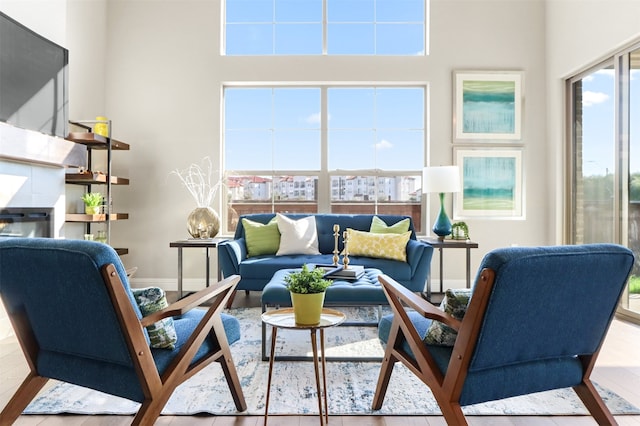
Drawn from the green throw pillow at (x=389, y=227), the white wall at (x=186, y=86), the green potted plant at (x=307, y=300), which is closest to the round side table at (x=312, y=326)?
the green potted plant at (x=307, y=300)

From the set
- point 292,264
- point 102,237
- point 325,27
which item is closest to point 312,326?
point 292,264

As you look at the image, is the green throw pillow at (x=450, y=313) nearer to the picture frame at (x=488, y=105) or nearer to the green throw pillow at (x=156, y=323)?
the green throw pillow at (x=156, y=323)

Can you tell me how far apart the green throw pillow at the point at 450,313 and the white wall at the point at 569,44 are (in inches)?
129

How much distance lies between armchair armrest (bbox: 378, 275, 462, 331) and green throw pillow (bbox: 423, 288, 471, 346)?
0.04m

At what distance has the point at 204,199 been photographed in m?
4.82

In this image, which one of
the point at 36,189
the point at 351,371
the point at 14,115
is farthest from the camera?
the point at 36,189

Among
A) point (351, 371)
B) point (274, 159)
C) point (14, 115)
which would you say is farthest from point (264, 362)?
point (274, 159)

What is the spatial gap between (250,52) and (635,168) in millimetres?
4115

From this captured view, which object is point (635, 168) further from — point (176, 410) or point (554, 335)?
point (176, 410)

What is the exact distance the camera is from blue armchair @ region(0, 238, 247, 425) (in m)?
1.32

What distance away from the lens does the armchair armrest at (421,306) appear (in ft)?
4.75

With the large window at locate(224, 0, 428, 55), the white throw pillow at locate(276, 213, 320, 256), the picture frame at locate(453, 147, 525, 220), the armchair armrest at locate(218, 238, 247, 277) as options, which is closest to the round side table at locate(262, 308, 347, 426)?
the armchair armrest at locate(218, 238, 247, 277)

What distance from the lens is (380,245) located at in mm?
3900

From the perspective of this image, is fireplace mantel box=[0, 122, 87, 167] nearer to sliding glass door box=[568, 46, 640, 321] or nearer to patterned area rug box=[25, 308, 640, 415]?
patterned area rug box=[25, 308, 640, 415]
